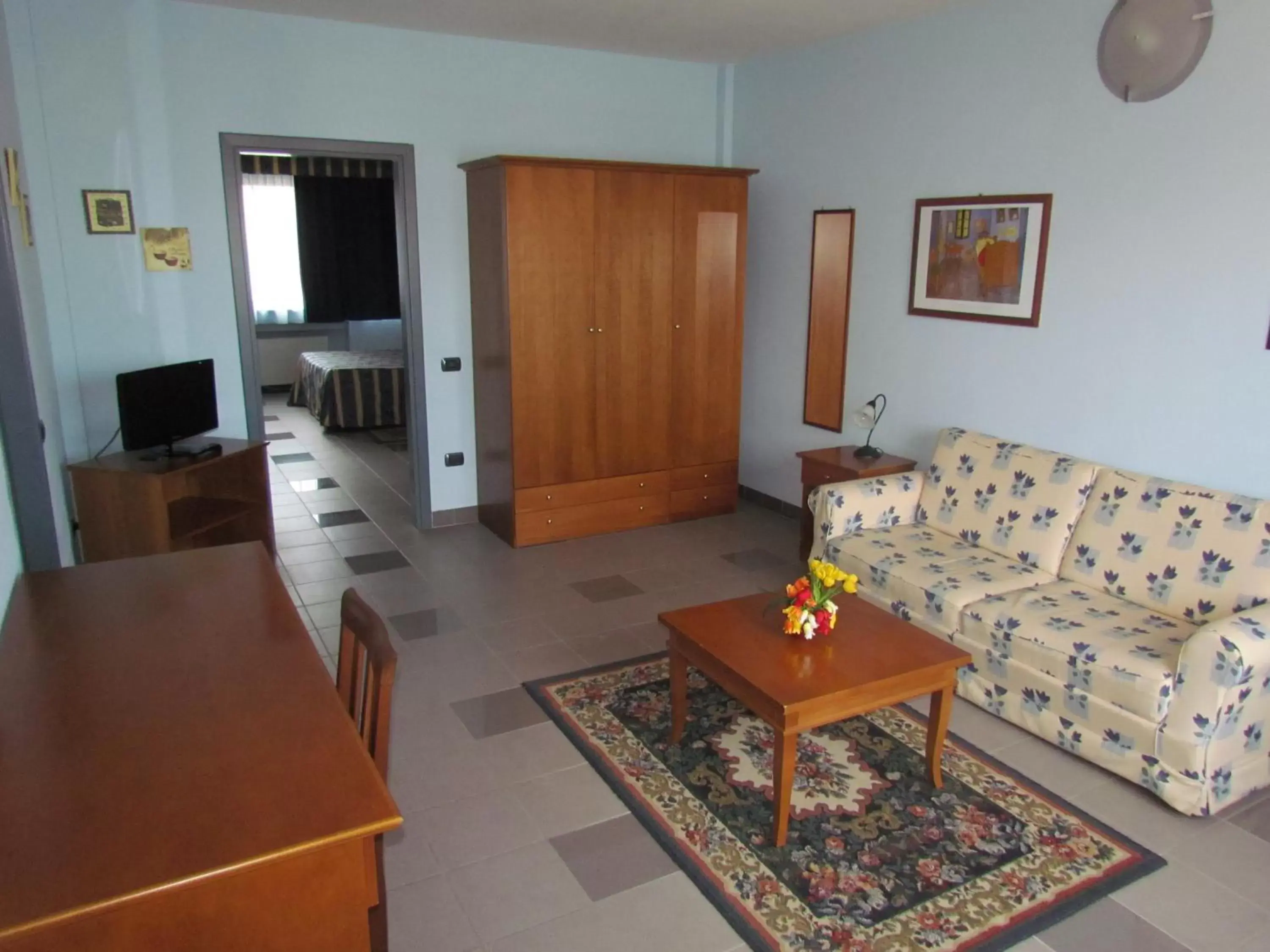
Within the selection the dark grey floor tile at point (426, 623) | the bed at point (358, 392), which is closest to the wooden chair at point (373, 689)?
the dark grey floor tile at point (426, 623)

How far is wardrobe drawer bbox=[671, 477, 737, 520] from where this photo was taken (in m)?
5.45

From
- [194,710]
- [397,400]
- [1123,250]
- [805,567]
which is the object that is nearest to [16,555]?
[194,710]

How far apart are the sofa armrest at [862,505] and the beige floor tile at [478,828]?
1915mm

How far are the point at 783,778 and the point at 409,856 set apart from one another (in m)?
1.05

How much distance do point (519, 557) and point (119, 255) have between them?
2435mm

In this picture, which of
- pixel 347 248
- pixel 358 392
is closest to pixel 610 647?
pixel 358 392

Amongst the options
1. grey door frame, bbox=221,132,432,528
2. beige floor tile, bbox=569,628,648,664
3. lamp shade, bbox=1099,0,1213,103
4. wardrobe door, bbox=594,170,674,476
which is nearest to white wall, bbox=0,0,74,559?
grey door frame, bbox=221,132,432,528

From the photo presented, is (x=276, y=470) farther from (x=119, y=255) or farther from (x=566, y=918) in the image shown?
(x=566, y=918)

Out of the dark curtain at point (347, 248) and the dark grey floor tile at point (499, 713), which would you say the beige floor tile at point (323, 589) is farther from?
the dark curtain at point (347, 248)

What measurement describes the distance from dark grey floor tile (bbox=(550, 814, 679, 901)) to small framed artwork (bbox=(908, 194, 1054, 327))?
9.18 ft

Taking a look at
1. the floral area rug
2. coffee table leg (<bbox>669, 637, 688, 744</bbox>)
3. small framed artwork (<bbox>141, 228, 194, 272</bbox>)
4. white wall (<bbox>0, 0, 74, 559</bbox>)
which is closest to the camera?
the floral area rug

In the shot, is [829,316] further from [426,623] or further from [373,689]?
[373,689]

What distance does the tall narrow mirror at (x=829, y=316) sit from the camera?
4934 millimetres

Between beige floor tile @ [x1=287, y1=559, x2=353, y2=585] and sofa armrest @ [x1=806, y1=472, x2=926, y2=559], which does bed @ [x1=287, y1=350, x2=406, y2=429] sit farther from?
sofa armrest @ [x1=806, y1=472, x2=926, y2=559]
